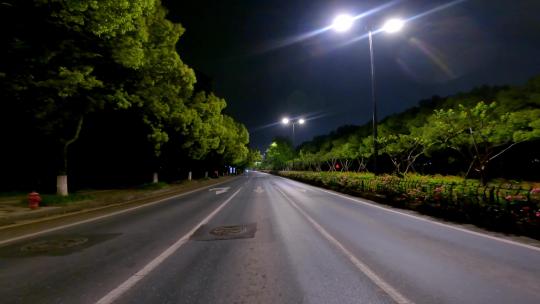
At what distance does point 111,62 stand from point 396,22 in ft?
45.0

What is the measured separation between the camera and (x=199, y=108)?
37.2 meters

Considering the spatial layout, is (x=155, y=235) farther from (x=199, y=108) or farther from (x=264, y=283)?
(x=199, y=108)

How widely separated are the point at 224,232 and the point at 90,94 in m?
12.9

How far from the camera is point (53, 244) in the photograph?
8188 millimetres

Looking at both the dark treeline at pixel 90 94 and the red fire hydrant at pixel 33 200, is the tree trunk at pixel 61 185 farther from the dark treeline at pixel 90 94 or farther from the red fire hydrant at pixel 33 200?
the red fire hydrant at pixel 33 200

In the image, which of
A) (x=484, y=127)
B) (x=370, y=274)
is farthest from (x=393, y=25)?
(x=370, y=274)

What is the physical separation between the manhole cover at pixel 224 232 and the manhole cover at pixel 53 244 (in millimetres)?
2649

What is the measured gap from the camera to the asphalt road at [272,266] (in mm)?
4582

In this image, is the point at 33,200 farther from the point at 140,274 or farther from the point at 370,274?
the point at 370,274

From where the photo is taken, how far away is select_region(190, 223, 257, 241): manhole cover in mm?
8570

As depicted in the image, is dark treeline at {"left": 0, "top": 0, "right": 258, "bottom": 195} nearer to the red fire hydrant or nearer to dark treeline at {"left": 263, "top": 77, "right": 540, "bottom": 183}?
the red fire hydrant

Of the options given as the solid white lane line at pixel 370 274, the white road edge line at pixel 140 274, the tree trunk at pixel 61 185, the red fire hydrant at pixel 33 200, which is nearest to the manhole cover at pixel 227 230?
the white road edge line at pixel 140 274

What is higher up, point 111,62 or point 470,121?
point 111,62

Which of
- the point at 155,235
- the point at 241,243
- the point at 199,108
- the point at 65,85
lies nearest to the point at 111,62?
the point at 65,85
